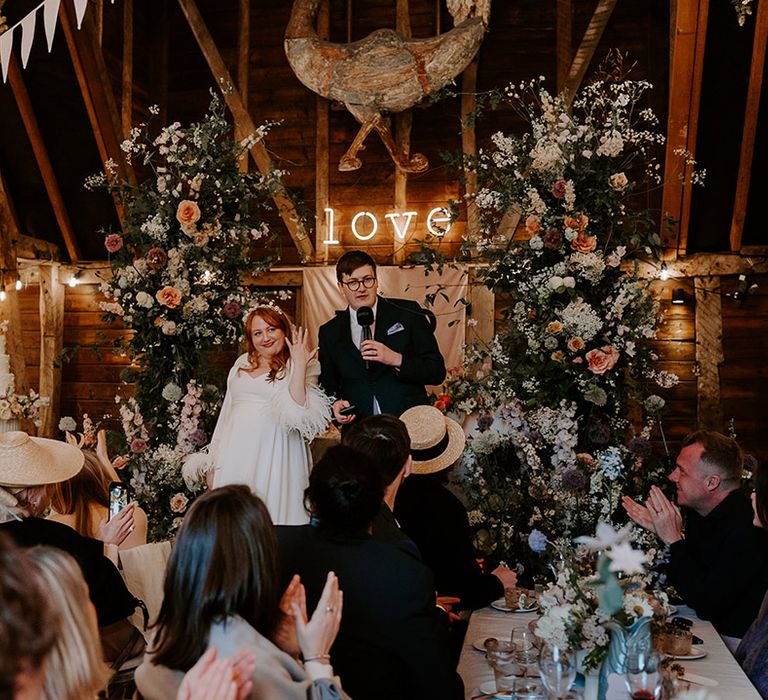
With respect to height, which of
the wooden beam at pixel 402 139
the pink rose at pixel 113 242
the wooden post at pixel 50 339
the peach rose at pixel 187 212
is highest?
the wooden beam at pixel 402 139

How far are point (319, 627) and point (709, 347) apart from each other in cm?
652

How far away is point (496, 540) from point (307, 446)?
959 millimetres

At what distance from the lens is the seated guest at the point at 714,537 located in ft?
8.45

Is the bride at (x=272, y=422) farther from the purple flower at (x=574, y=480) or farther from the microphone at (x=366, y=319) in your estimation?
the purple flower at (x=574, y=480)

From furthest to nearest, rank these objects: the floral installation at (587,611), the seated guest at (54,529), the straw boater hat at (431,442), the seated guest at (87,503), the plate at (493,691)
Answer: the straw boater hat at (431,442) → the seated guest at (87,503) → the seated guest at (54,529) → the plate at (493,691) → the floral installation at (587,611)

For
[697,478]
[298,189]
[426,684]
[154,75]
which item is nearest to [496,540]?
[697,478]

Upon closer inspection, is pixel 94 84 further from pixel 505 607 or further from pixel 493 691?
pixel 493 691

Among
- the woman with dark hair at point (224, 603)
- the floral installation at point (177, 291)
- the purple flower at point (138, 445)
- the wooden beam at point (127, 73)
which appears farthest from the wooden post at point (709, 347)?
the woman with dark hair at point (224, 603)

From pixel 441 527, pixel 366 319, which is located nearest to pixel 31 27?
pixel 366 319

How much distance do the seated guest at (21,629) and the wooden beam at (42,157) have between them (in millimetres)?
6913

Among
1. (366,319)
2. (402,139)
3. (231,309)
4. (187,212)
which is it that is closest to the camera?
(366,319)

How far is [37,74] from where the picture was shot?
290 inches

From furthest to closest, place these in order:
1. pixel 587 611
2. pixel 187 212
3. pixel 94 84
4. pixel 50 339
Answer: pixel 50 339
pixel 94 84
pixel 187 212
pixel 587 611

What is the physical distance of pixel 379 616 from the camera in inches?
75.6
